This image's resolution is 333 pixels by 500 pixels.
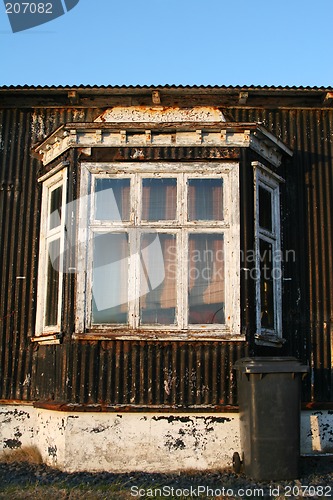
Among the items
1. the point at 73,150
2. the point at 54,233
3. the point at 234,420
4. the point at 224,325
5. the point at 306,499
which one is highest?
the point at 73,150

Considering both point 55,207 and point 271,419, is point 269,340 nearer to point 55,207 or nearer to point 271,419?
point 271,419

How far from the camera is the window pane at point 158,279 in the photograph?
699 centimetres

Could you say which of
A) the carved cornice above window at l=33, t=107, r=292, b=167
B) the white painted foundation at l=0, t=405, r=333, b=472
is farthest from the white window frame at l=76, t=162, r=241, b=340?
the white painted foundation at l=0, t=405, r=333, b=472

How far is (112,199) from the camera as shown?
23.9 feet

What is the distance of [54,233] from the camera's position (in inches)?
305

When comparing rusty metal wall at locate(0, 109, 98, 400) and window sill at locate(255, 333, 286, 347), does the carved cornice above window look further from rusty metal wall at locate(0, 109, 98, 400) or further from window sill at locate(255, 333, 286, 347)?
window sill at locate(255, 333, 286, 347)

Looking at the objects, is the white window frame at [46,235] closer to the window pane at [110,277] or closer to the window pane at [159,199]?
the window pane at [110,277]

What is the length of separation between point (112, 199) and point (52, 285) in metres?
1.36

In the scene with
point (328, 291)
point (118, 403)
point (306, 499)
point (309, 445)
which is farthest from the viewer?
point (328, 291)

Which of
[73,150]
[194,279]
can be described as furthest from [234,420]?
[73,150]

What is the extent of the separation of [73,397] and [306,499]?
2661 mm

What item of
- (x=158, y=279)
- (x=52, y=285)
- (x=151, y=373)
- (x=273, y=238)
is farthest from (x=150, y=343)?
(x=273, y=238)

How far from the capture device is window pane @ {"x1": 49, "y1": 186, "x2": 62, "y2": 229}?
25.6 feet

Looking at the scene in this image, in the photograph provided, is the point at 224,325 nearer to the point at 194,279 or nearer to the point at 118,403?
the point at 194,279
